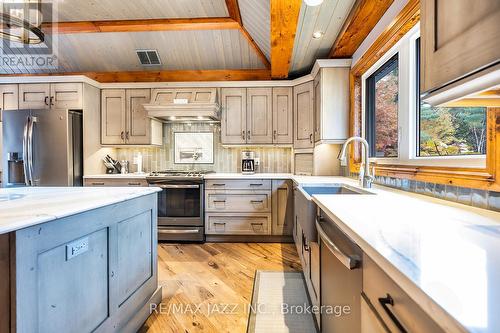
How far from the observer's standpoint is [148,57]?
360 centimetres

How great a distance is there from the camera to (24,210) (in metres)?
1.03

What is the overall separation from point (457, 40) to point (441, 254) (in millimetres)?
518

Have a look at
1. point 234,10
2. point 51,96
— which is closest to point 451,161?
point 234,10

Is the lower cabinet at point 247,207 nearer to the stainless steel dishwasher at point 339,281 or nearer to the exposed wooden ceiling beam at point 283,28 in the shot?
the exposed wooden ceiling beam at point 283,28

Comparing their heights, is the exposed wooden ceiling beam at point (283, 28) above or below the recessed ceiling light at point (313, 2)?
below

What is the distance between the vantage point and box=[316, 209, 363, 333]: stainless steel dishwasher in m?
0.82

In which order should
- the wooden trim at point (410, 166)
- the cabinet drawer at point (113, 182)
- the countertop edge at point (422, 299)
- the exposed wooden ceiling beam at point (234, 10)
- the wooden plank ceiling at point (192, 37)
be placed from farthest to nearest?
the cabinet drawer at point (113, 182) → the exposed wooden ceiling beam at point (234, 10) → the wooden plank ceiling at point (192, 37) → the wooden trim at point (410, 166) → the countertop edge at point (422, 299)

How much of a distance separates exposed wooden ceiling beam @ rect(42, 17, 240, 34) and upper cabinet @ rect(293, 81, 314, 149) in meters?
1.14

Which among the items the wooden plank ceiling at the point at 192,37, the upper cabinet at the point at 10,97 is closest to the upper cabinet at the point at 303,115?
the wooden plank ceiling at the point at 192,37

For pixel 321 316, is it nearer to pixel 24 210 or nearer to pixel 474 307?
pixel 474 307

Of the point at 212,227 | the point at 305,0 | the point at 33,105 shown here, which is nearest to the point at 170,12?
the point at 305,0

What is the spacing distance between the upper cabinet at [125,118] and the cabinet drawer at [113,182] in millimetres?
581

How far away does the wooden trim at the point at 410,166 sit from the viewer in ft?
3.33

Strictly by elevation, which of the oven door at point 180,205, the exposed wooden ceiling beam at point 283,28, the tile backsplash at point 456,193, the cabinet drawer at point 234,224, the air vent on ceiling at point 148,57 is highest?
the air vent on ceiling at point 148,57
